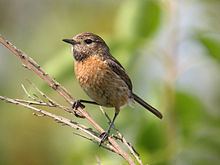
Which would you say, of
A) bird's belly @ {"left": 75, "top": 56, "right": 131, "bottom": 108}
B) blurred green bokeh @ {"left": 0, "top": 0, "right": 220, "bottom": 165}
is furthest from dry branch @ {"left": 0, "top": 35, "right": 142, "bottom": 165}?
bird's belly @ {"left": 75, "top": 56, "right": 131, "bottom": 108}

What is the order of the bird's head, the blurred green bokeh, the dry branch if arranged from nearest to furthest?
the dry branch < the blurred green bokeh < the bird's head

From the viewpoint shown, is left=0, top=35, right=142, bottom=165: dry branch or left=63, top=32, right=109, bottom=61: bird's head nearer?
left=0, top=35, right=142, bottom=165: dry branch

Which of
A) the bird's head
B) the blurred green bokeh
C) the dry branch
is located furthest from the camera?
the bird's head

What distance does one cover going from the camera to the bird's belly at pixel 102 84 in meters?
4.88

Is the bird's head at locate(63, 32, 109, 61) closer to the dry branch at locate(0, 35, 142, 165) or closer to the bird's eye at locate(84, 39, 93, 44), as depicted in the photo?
the bird's eye at locate(84, 39, 93, 44)

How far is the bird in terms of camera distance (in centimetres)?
490

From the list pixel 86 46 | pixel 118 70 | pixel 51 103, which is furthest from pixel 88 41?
pixel 51 103

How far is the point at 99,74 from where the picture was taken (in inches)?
196

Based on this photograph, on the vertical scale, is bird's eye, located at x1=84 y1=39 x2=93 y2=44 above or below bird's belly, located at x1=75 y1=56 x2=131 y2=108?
above

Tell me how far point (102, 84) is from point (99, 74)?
7 centimetres

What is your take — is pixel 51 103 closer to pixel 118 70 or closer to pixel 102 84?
pixel 102 84

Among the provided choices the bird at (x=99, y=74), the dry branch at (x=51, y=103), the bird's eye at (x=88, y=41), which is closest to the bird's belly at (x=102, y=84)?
the bird at (x=99, y=74)

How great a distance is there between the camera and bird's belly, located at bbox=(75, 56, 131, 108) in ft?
16.0

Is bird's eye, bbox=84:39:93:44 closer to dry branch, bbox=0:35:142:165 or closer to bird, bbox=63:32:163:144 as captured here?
bird, bbox=63:32:163:144
